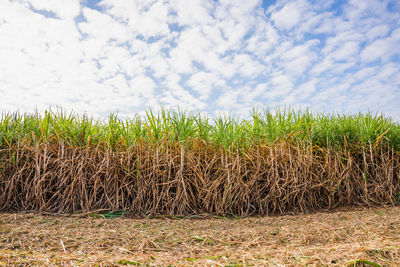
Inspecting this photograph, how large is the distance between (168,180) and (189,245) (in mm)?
1446

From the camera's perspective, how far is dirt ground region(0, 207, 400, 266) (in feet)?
5.09

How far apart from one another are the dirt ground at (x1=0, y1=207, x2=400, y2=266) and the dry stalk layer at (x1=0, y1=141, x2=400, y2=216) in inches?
25.6

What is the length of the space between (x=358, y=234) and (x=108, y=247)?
1832mm

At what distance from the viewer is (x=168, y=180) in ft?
10.9

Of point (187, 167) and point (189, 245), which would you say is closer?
point (189, 245)

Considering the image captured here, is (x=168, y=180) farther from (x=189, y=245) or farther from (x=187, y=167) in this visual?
(x=189, y=245)

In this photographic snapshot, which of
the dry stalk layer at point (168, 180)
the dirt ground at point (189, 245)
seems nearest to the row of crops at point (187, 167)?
the dry stalk layer at point (168, 180)

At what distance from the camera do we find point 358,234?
2.11 m

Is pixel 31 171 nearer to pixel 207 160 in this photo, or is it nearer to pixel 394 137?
pixel 207 160

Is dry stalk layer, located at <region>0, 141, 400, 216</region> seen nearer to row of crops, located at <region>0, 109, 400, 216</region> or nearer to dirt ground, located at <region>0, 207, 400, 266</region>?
row of crops, located at <region>0, 109, 400, 216</region>

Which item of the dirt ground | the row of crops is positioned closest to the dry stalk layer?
the row of crops

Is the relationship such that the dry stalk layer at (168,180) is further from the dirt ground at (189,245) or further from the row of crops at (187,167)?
the dirt ground at (189,245)

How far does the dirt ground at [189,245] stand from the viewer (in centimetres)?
155

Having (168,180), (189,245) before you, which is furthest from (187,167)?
(189,245)
